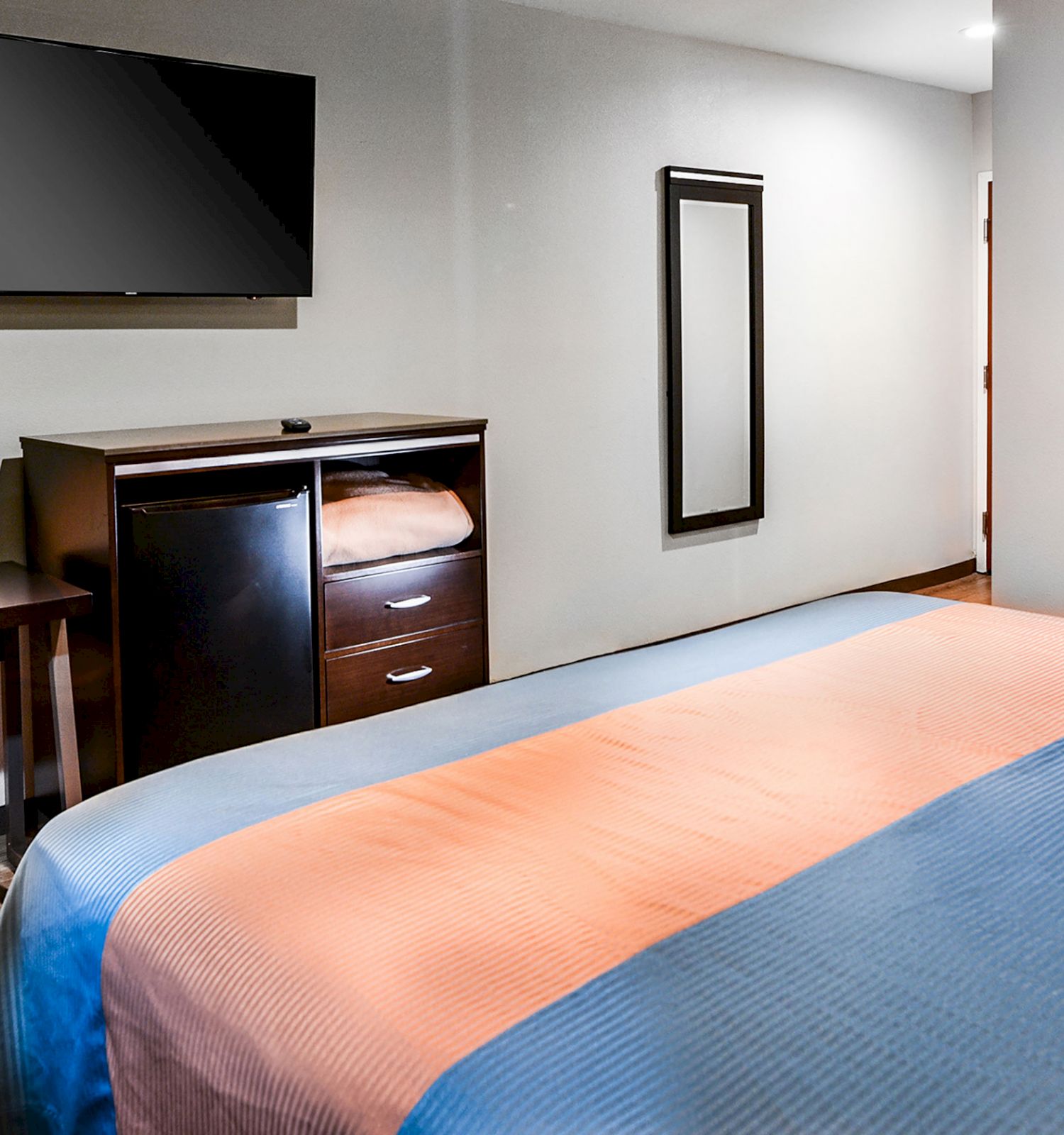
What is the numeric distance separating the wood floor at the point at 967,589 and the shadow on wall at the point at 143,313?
3364 mm

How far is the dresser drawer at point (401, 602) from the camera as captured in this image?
3064 millimetres

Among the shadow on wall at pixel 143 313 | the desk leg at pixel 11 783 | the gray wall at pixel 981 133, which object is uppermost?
the gray wall at pixel 981 133

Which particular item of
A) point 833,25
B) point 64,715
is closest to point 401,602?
point 64,715

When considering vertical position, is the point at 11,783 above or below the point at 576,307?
below

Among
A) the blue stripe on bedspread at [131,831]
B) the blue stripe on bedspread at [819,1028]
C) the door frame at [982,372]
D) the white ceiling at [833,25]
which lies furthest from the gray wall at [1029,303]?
the door frame at [982,372]

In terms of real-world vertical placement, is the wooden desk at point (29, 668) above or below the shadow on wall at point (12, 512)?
below

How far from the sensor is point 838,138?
5188 millimetres

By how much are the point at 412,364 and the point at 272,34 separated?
3.38ft

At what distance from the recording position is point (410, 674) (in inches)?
126

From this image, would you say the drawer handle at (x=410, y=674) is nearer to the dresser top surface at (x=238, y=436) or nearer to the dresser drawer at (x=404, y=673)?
the dresser drawer at (x=404, y=673)

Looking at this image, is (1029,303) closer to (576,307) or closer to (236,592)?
(576,307)

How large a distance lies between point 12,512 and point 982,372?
477cm

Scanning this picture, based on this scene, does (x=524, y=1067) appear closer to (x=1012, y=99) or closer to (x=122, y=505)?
(x=122, y=505)

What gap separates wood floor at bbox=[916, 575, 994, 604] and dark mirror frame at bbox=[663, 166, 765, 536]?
3.97 feet
